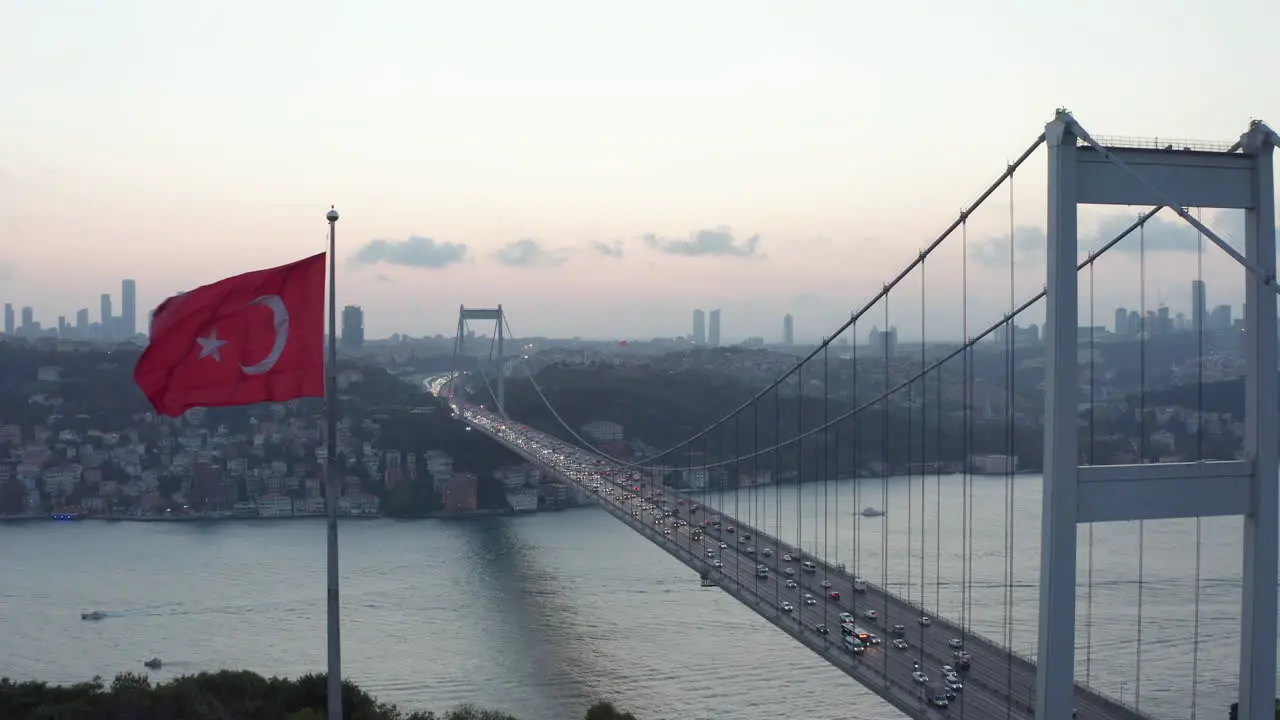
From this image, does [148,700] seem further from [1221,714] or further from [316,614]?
[1221,714]

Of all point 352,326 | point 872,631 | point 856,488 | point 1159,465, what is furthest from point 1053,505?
point 352,326

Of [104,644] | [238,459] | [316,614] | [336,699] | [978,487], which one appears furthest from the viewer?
[238,459]

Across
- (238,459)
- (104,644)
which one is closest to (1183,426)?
(104,644)

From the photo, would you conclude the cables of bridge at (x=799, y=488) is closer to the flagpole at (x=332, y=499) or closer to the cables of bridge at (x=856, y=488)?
the cables of bridge at (x=856, y=488)

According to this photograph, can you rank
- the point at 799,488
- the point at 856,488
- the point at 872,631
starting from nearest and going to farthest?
the point at 872,631 → the point at 799,488 → the point at 856,488

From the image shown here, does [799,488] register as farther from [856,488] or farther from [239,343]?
[239,343]

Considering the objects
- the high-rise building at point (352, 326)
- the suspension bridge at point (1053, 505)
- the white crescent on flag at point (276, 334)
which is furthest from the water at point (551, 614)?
the high-rise building at point (352, 326)
